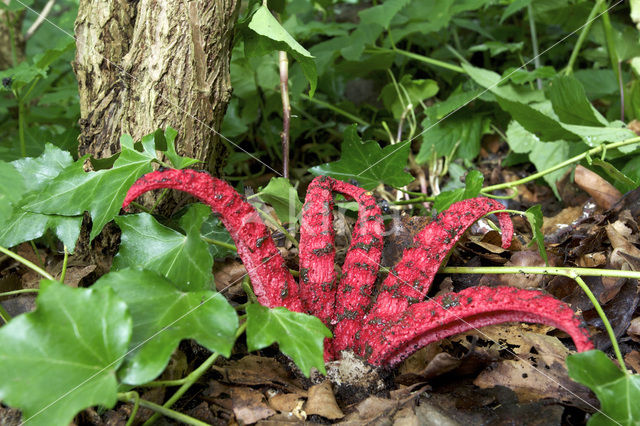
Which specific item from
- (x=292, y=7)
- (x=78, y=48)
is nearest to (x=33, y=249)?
(x=78, y=48)

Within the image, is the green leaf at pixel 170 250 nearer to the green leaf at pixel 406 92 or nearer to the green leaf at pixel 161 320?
the green leaf at pixel 161 320

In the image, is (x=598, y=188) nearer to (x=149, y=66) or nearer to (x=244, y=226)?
(x=244, y=226)

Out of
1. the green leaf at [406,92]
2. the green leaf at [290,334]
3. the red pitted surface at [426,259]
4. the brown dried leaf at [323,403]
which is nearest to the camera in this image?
the green leaf at [290,334]

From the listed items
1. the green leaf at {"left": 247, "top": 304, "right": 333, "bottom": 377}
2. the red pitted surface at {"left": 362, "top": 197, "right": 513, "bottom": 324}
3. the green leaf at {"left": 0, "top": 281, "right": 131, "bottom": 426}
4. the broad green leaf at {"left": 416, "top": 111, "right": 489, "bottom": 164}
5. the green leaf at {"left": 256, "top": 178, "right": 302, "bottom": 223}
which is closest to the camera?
the green leaf at {"left": 0, "top": 281, "right": 131, "bottom": 426}

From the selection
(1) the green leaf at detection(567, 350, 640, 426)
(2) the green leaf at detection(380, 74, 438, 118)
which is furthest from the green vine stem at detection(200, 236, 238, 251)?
(2) the green leaf at detection(380, 74, 438, 118)

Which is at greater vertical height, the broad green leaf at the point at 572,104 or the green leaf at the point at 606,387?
the broad green leaf at the point at 572,104

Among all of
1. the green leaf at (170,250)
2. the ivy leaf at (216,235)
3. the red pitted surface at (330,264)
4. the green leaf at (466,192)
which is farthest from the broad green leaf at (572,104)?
the green leaf at (170,250)

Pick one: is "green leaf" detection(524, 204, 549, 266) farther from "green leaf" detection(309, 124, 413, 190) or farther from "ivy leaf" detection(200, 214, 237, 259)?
"ivy leaf" detection(200, 214, 237, 259)
